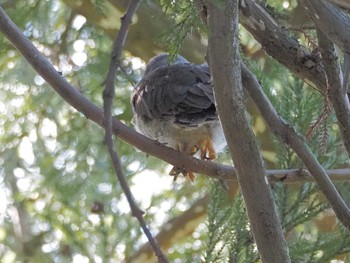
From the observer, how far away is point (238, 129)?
1.33m

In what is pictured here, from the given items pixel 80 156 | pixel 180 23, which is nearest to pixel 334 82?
pixel 180 23

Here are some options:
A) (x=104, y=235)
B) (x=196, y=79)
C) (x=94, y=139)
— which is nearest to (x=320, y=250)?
(x=196, y=79)

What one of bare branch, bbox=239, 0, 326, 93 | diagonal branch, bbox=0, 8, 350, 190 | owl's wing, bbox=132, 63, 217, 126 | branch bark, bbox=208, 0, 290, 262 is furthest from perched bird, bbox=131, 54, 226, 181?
branch bark, bbox=208, 0, 290, 262

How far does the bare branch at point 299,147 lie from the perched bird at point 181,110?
0.78m

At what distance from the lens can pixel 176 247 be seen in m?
3.51

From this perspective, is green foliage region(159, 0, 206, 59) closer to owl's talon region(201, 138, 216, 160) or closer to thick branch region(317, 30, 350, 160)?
thick branch region(317, 30, 350, 160)

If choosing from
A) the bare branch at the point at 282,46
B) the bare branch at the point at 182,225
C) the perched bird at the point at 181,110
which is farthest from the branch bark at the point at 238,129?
the bare branch at the point at 182,225

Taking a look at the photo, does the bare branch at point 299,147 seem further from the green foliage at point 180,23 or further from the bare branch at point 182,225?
the bare branch at point 182,225

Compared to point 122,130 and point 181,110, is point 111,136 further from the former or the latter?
point 181,110

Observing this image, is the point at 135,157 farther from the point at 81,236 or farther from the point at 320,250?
the point at 320,250

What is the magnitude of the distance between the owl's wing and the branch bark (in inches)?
34.5

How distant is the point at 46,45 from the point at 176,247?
987 mm

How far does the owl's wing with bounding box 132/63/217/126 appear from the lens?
2342mm

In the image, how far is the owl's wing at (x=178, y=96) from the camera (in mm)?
2342
